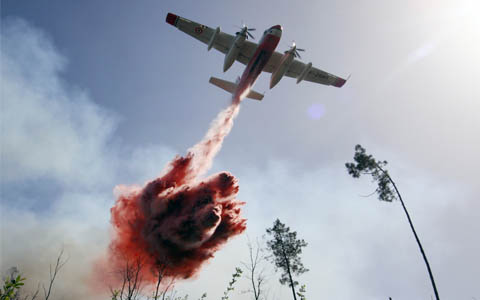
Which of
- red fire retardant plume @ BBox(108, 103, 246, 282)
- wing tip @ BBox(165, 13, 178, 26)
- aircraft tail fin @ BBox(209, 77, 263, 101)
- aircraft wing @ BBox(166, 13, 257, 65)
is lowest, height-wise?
red fire retardant plume @ BBox(108, 103, 246, 282)

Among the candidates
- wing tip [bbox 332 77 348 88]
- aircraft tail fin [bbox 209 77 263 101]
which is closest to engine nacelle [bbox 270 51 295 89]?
aircraft tail fin [bbox 209 77 263 101]

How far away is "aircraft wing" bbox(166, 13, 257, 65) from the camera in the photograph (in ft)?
106

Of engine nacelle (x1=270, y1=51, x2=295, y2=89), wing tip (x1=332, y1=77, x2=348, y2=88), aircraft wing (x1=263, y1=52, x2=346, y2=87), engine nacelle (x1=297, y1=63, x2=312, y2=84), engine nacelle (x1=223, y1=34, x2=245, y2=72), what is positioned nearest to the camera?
engine nacelle (x1=223, y1=34, x2=245, y2=72)

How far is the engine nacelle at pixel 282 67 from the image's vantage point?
3353 centimetres

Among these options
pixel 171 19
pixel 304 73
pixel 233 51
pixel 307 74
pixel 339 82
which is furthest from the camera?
pixel 339 82

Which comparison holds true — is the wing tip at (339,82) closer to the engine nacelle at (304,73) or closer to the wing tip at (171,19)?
the engine nacelle at (304,73)

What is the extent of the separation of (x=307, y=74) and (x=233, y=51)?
12.1 metres

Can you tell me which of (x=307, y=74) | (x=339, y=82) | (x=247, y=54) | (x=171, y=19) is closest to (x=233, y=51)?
(x=247, y=54)

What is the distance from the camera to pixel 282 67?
34.3m

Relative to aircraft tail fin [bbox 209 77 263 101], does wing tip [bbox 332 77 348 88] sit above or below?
above

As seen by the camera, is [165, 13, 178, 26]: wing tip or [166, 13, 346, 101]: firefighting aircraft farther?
[165, 13, 178, 26]: wing tip

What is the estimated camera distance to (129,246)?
109 feet

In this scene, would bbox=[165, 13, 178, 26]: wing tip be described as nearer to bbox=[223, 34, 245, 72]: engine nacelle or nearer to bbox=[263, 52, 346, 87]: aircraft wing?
bbox=[223, 34, 245, 72]: engine nacelle

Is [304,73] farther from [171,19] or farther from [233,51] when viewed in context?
[171,19]
